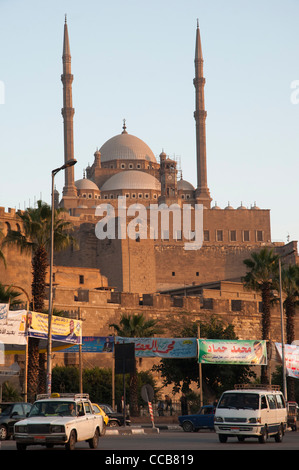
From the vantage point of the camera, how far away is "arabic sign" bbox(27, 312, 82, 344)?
2608 centimetres

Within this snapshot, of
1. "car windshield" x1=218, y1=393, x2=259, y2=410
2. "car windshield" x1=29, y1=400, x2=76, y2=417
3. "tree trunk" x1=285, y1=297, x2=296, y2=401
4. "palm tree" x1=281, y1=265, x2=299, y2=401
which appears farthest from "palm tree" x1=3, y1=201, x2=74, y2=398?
"palm tree" x1=281, y1=265, x2=299, y2=401

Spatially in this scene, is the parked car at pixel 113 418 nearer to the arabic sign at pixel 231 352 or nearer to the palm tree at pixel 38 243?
the palm tree at pixel 38 243

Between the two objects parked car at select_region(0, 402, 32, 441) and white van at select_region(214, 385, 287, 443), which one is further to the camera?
parked car at select_region(0, 402, 32, 441)

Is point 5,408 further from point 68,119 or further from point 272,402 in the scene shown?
point 68,119

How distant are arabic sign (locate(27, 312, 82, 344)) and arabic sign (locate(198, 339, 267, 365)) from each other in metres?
5.45

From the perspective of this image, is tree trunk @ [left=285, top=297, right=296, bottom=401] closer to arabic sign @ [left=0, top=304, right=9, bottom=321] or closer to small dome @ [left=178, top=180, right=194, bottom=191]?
arabic sign @ [left=0, top=304, right=9, bottom=321]

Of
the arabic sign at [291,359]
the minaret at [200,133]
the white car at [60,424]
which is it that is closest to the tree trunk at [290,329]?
the arabic sign at [291,359]

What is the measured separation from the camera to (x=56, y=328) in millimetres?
28438

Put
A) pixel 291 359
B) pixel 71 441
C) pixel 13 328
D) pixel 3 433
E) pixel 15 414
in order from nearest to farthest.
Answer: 1. pixel 71 441
2. pixel 3 433
3. pixel 15 414
4. pixel 13 328
5. pixel 291 359

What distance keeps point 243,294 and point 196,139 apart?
33.0m

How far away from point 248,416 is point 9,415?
5.85 metres

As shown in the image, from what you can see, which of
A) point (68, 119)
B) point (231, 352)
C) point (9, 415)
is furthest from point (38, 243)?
point (68, 119)

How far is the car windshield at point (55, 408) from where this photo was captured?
16531mm

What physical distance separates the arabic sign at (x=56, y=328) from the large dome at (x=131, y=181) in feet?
231
